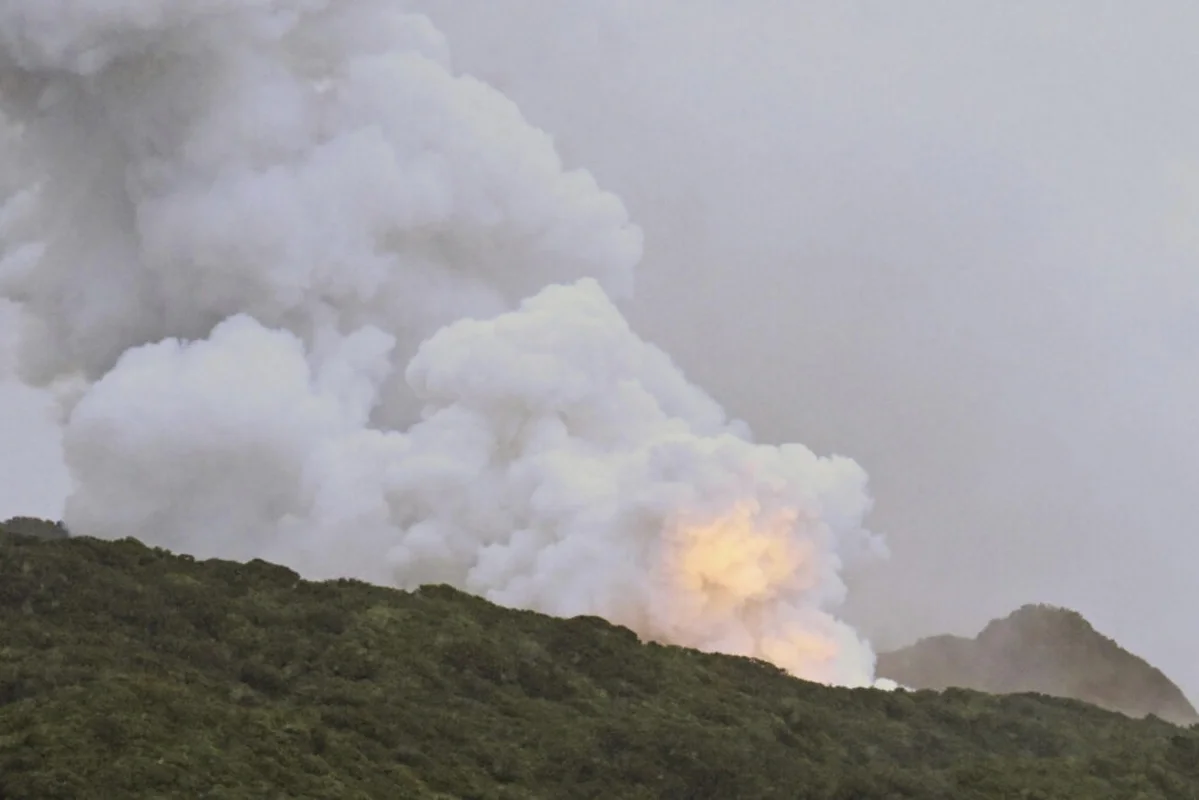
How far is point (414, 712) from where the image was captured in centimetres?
3500

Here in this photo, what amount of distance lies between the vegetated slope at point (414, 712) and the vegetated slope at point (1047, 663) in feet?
226

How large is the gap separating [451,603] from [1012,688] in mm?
76923

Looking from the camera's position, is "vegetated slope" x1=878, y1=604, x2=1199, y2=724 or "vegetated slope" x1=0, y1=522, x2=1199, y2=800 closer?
"vegetated slope" x1=0, y1=522, x2=1199, y2=800

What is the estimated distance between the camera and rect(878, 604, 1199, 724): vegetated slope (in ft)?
380

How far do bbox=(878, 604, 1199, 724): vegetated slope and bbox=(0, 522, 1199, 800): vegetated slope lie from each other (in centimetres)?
6880

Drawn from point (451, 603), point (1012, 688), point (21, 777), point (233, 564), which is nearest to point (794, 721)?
point (451, 603)

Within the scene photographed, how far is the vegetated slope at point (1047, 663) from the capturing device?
115875 millimetres

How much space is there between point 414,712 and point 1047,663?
96.2 m

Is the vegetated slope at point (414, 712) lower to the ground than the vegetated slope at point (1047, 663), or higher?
lower

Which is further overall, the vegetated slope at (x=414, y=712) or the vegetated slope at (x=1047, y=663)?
the vegetated slope at (x=1047, y=663)

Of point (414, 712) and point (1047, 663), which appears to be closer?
point (414, 712)

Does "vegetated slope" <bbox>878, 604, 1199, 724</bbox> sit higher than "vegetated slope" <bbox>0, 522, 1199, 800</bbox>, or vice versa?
"vegetated slope" <bbox>878, 604, 1199, 724</bbox>

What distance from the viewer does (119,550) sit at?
4153cm

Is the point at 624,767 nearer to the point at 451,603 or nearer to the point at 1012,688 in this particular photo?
the point at 451,603
